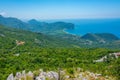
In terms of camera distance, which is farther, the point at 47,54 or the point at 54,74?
the point at 47,54

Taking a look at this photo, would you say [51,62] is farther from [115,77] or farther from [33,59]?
[115,77]

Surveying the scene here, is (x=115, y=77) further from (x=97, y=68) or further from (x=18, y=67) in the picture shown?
(x=18, y=67)

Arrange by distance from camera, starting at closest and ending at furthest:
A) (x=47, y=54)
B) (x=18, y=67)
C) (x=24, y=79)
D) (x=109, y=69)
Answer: (x=24, y=79) → (x=109, y=69) → (x=18, y=67) → (x=47, y=54)

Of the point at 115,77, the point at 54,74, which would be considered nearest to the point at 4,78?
the point at 54,74

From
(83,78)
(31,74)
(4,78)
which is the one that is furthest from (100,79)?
(4,78)

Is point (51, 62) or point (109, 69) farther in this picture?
point (51, 62)

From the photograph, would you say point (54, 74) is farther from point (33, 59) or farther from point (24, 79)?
point (33, 59)

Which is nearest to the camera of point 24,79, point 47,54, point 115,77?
point 24,79

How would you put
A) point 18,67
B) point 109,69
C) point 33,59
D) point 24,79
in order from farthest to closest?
point 33,59, point 18,67, point 109,69, point 24,79

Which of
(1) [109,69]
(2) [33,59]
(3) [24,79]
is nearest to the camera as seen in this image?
(3) [24,79]
